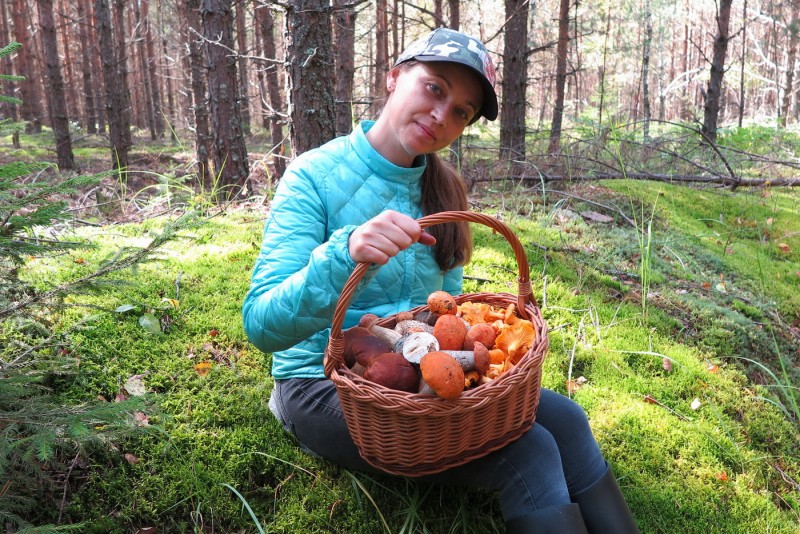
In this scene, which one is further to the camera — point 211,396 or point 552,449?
point 211,396

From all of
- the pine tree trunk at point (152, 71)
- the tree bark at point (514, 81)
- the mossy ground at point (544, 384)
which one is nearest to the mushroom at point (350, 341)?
the mossy ground at point (544, 384)

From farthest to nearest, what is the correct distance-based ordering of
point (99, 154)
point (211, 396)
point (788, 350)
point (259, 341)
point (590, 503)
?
point (99, 154) < point (788, 350) < point (211, 396) < point (590, 503) < point (259, 341)

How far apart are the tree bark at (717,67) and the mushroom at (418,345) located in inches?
278

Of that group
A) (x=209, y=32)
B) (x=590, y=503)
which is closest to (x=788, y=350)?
(x=590, y=503)

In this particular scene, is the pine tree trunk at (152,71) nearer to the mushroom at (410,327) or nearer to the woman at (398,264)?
the woman at (398,264)

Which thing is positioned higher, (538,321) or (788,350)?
(538,321)

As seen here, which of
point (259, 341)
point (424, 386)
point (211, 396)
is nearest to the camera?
point (424, 386)

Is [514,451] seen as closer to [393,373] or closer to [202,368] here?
[393,373]

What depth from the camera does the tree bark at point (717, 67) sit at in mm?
7059

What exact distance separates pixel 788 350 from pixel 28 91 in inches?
672

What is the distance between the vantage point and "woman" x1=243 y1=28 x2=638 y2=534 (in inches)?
58.8

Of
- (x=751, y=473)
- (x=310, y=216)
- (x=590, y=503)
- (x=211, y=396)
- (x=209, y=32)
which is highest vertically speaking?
(x=209, y=32)

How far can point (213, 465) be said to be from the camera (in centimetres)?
198

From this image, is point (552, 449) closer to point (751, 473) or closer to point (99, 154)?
point (751, 473)
